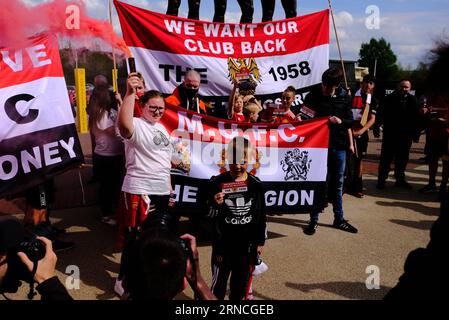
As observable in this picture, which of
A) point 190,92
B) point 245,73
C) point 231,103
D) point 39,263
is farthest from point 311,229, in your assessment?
point 39,263

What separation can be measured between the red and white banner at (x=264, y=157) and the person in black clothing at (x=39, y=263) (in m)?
2.67

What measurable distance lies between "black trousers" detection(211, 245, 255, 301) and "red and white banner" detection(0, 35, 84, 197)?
167 cm

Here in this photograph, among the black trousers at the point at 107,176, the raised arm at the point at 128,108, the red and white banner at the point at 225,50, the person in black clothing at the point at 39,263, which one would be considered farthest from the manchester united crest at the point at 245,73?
the person in black clothing at the point at 39,263

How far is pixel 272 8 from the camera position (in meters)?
6.71

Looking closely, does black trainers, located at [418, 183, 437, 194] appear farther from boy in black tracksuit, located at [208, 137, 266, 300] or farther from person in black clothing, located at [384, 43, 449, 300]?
person in black clothing, located at [384, 43, 449, 300]

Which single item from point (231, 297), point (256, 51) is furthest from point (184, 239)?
point (256, 51)

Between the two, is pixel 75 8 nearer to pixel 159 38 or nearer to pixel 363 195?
pixel 159 38

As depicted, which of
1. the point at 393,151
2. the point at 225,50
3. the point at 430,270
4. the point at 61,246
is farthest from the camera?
the point at 393,151

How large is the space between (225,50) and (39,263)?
4.45 m

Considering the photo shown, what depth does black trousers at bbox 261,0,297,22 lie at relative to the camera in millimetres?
6609

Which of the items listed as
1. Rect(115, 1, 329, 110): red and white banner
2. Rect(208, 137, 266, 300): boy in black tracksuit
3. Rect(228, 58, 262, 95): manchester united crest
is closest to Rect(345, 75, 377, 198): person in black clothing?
Rect(115, 1, 329, 110): red and white banner

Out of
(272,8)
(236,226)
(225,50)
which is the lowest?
(236,226)

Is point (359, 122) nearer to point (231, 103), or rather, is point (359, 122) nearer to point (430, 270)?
point (231, 103)

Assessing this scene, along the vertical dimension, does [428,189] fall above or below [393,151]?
below
